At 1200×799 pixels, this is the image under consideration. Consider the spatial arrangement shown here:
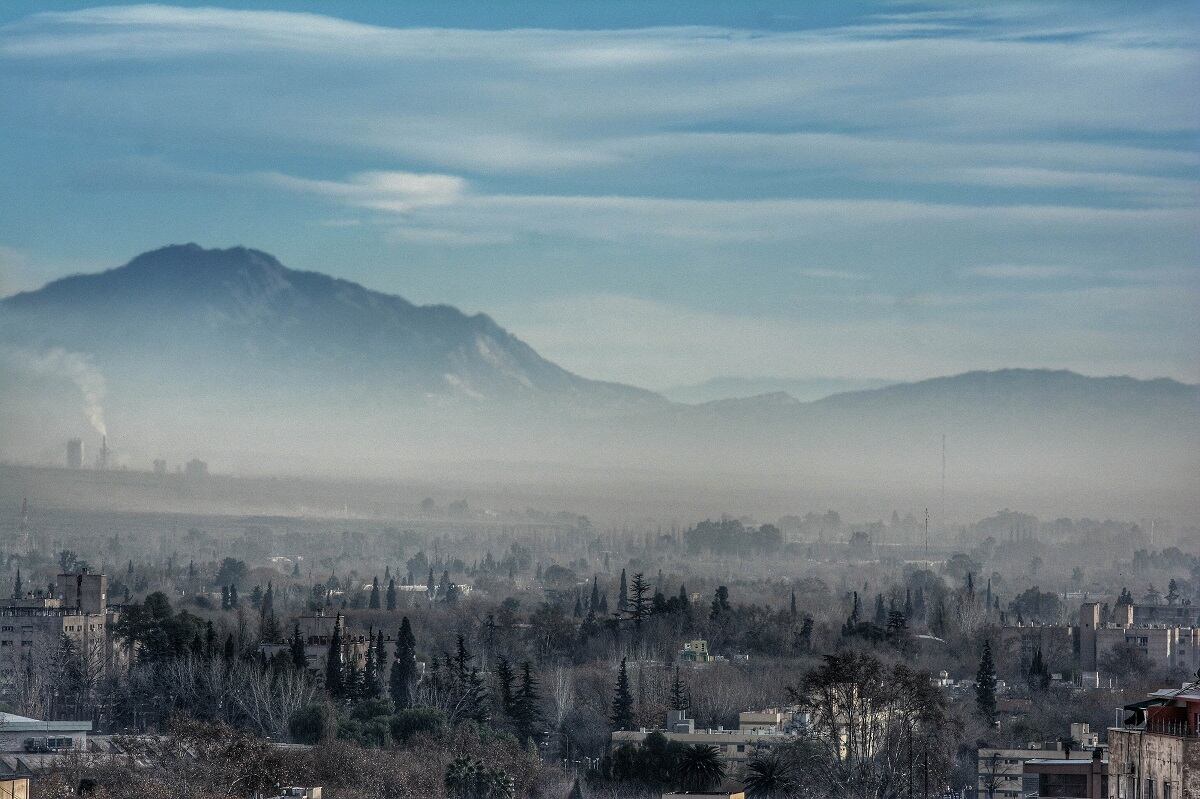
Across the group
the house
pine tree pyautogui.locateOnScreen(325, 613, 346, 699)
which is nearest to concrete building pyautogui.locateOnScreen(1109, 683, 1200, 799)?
pine tree pyautogui.locateOnScreen(325, 613, 346, 699)

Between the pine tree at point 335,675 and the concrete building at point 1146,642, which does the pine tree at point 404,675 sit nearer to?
the pine tree at point 335,675

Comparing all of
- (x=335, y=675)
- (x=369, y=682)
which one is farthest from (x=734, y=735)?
(x=335, y=675)

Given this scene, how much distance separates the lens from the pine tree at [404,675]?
116750 mm

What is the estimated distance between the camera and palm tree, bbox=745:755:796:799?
3457 inches

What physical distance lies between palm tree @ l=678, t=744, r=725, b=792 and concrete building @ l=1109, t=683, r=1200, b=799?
39041mm

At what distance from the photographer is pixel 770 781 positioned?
88.3 metres

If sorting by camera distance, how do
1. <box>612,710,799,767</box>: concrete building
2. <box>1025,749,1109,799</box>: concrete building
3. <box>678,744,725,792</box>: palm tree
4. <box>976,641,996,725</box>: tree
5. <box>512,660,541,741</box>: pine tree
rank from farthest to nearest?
1. <box>976,641,996,725</box>: tree
2. <box>512,660,541,741</box>: pine tree
3. <box>612,710,799,767</box>: concrete building
4. <box>678,744,725,792</box>: palm tree
5. <box>1025,749,1109,799</box>: concrete building

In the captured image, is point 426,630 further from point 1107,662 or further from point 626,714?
point 626,714

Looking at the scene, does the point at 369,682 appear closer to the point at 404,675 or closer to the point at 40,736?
the point at 404,675

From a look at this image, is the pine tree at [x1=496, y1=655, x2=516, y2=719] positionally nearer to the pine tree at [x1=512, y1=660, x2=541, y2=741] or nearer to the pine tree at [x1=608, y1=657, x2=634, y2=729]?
the pine tree at [x1=512, y1=660, x2=541, y2=741]

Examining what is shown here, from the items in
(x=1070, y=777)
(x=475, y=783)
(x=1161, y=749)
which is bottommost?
(x=475, y=783)

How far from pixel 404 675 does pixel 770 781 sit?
35.1m

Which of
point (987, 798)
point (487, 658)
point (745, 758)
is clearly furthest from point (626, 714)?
point (487, 658)

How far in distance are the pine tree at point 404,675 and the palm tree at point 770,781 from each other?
26293mm
